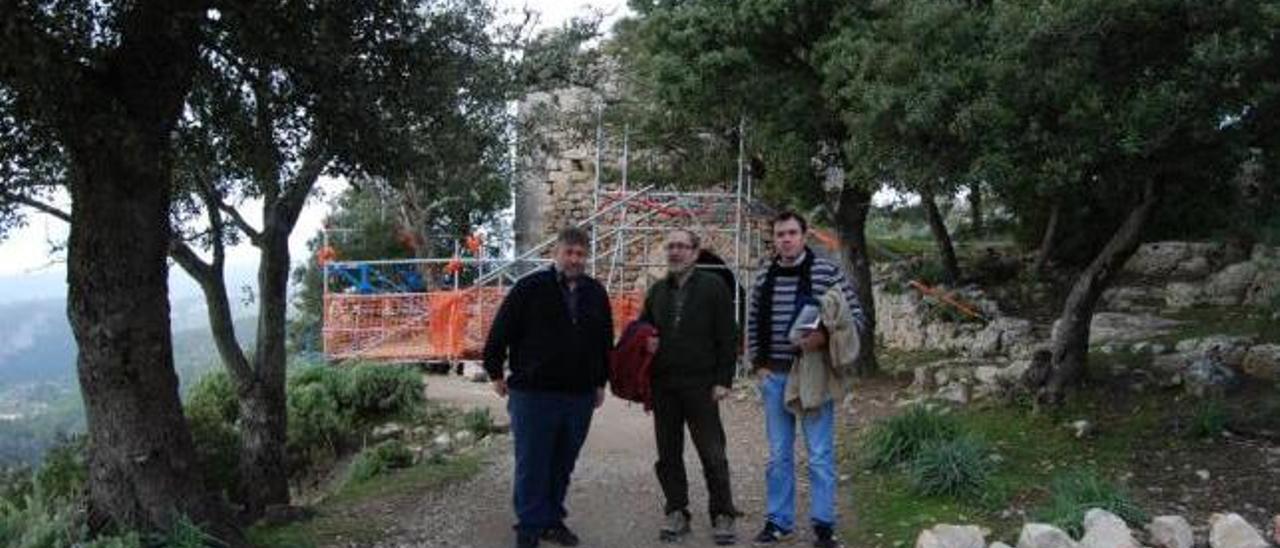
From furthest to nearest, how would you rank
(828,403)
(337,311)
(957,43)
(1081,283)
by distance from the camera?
(337,311) → (1081,283) → (957,43) → (828,403)

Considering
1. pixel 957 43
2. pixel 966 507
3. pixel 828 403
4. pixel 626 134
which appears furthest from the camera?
pixel 626 134

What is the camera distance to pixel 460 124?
29.1ft

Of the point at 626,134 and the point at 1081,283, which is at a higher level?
the point at 626,134

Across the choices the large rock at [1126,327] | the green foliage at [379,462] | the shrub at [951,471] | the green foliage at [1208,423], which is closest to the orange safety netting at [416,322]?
the large rock at [1126,327]

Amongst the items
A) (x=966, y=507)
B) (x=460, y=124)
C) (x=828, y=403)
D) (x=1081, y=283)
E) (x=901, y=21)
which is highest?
(x=901, y=21)

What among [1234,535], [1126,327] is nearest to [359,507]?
[1234,535]

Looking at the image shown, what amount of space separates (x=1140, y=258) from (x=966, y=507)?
39.6 feet

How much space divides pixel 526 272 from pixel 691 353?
13.9m

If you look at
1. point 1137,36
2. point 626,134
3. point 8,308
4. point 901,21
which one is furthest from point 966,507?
point 8,308

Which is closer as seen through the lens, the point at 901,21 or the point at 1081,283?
the point at 901,21

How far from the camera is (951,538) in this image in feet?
19.8

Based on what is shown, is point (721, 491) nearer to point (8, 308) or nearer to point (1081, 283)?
point (1081, 283)

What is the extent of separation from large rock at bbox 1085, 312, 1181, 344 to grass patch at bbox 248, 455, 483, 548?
271 inches

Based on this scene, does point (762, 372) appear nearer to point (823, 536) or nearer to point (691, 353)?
point (691, 353)
